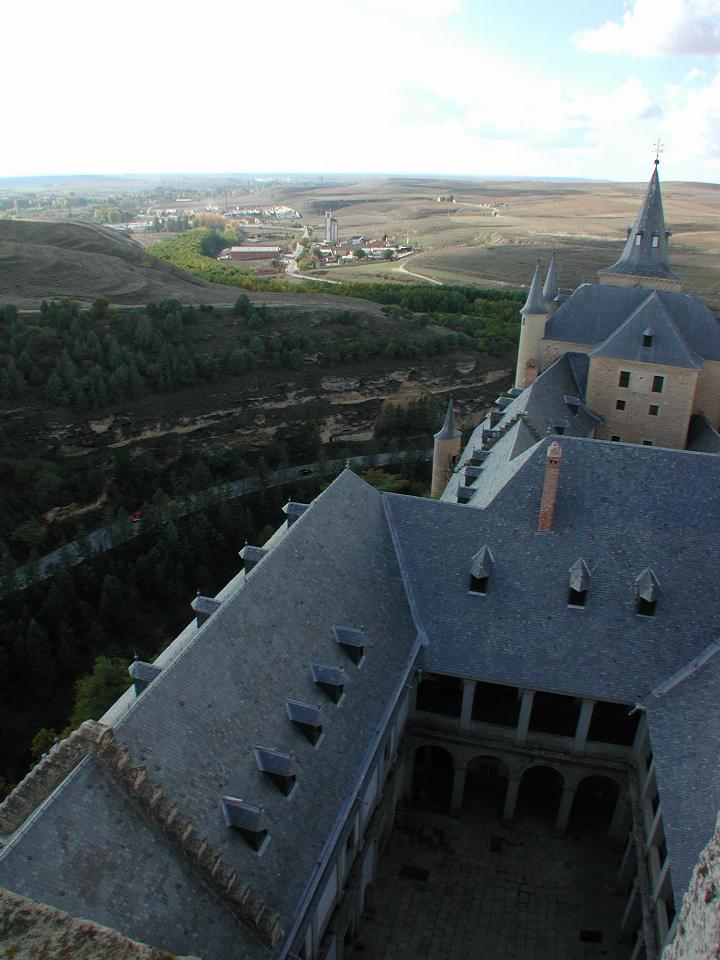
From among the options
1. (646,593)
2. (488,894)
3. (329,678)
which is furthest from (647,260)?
(488,894)

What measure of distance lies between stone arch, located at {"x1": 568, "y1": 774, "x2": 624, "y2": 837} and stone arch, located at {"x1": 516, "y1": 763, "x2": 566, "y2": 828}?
2.83ft

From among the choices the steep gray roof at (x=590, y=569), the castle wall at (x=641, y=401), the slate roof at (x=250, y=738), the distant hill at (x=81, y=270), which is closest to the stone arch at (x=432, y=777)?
the steep gray roof at (x=590, y=569)

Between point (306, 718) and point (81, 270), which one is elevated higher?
point (81, 270)

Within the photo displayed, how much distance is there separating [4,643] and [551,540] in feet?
123

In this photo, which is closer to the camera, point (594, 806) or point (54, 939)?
point (54, 939)

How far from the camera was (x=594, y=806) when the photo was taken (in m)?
31.8

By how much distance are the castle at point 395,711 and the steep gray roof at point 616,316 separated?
1436 cm

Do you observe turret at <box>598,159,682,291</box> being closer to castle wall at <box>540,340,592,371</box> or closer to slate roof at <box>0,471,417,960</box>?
castle wall at <box>540,340,592,371</box>

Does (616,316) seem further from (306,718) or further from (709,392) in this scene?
(306,718)

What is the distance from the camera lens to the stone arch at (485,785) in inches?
1259

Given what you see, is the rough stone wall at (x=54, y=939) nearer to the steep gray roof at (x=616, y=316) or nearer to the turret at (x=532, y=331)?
the steep gray roof at (x=616, y=316)

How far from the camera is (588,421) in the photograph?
1811 inches

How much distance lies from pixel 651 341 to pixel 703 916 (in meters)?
39.5

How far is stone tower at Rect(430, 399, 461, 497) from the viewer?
164ft
